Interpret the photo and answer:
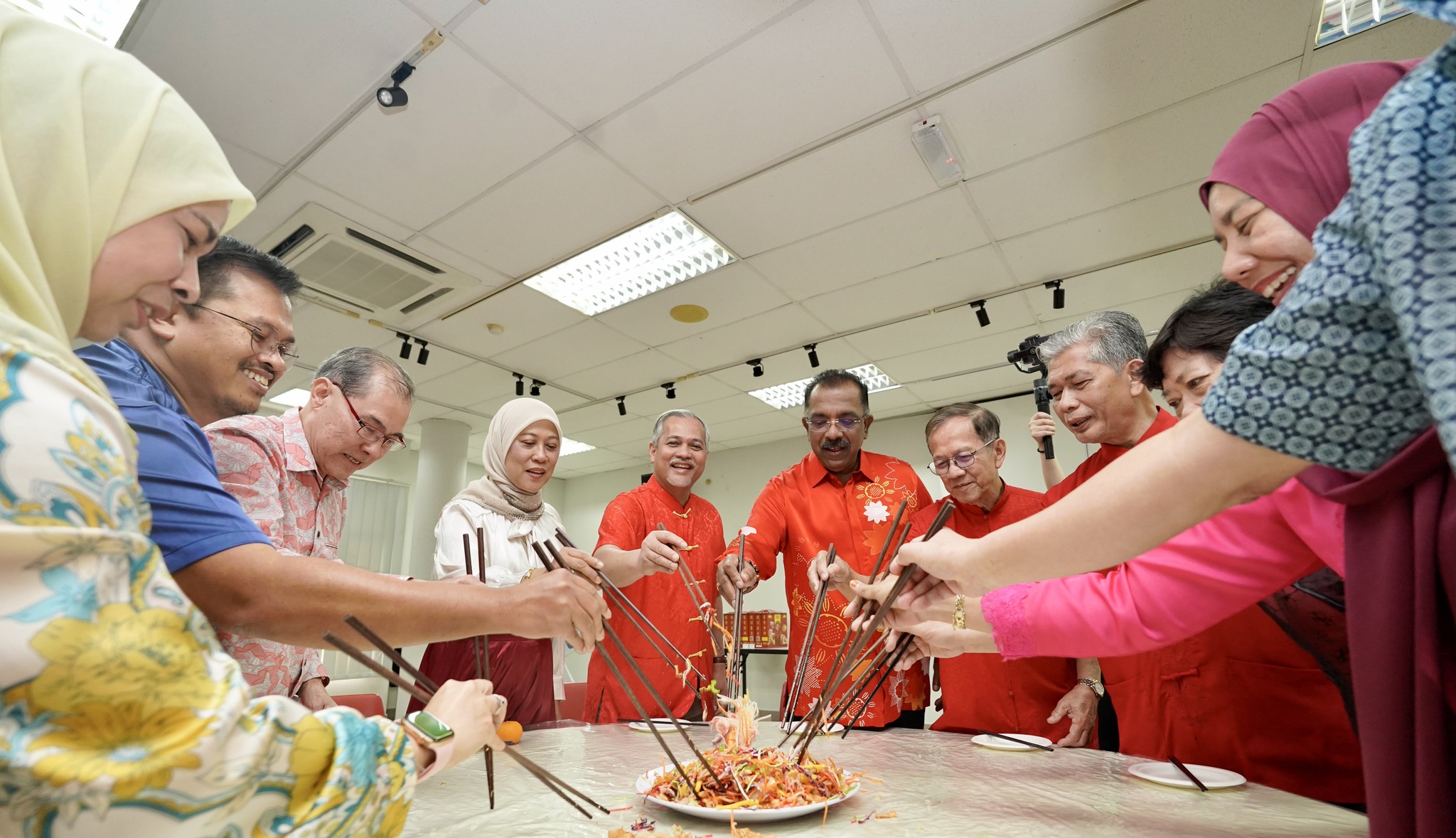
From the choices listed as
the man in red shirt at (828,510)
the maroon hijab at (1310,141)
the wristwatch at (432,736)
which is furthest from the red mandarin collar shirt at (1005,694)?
the wristwatch at (432,736)

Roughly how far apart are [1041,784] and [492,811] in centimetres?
95

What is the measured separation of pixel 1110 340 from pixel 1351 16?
1507mm

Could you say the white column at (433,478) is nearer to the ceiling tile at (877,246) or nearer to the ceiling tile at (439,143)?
the ceiling tile at (439,143)

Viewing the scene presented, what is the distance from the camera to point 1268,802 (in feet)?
3.57

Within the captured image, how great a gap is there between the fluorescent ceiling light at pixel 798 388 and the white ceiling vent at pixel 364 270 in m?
2.80

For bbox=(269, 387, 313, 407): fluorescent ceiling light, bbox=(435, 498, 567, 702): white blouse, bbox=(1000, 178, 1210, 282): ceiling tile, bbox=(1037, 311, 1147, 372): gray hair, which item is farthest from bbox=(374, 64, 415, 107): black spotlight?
bbox=(269, 387, 313, 407): fluorescent ceiling light

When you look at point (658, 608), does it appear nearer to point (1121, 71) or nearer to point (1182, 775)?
point (1182, 775)

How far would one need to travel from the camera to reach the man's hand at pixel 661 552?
2.00 meters

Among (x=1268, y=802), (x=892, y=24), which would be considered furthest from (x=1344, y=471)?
(x=892, y=24)

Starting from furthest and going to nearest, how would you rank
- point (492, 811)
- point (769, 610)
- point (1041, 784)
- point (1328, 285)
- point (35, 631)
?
point (769, 610), point (1041, 784), point (492, 811), point (1328, 285), point (35, 631)

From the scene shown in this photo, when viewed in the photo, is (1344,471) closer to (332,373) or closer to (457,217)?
(332,373)

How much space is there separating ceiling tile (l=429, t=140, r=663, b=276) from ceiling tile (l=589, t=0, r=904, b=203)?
0.15 metres

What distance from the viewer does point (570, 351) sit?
5051mm

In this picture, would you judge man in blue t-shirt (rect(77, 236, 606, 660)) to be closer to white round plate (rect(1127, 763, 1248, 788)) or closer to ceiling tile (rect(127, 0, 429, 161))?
white round plate (rect(1127, 763, 1248, 788))
